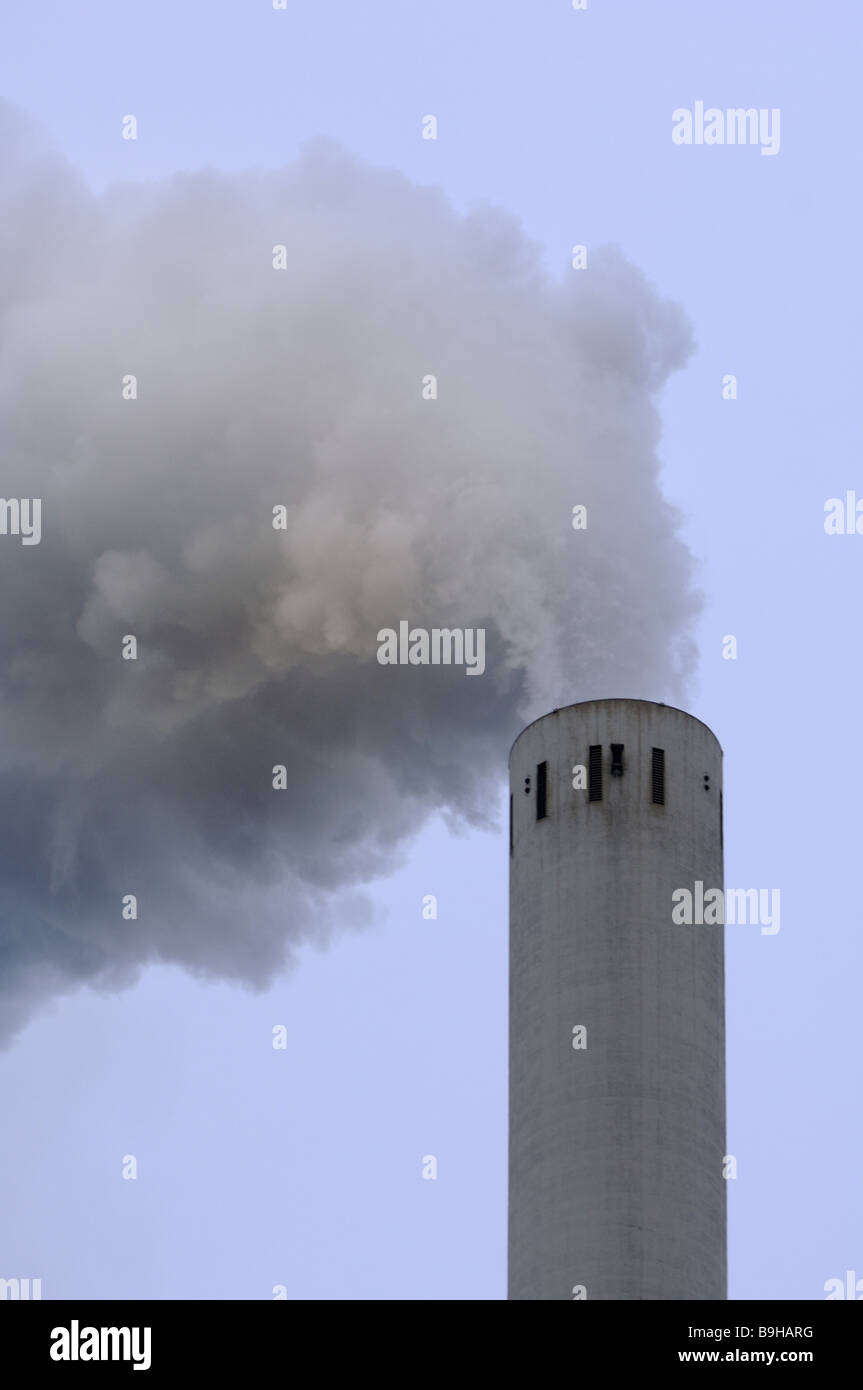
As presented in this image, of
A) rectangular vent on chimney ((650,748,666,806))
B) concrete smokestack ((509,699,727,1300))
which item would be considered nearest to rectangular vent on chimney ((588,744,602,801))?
concrete smokestack ((509,699,727,1300))

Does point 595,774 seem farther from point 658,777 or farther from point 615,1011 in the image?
point 615,1011

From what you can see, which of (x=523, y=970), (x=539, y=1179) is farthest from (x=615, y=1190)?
(x=523, y=970)

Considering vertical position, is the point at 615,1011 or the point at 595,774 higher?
the point at 595,774

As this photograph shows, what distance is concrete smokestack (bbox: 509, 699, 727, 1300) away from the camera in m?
80.5

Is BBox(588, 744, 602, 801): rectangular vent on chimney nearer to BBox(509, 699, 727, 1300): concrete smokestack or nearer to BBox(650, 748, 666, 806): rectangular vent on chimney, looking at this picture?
BBox(509, 699, 727, 1300): concrete smokestack

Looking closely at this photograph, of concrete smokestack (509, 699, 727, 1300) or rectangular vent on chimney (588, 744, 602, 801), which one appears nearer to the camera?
concrete smokestack (509, 699, 727, 1300)

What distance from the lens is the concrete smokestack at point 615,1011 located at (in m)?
80.5

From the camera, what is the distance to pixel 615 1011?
82812 mm

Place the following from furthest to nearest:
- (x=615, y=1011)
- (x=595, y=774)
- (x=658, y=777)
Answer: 1. (x=658, y=777)
2. (x=595, y=774)
3. (x=615, y=1011)

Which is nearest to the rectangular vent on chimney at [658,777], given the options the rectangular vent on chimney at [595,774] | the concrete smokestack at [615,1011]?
the concrete smokestack at [615,1011]

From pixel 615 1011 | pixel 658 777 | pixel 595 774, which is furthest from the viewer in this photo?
pixel 658 777

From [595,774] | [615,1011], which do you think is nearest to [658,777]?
[595,774]

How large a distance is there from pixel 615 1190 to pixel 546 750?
13.8 meters
